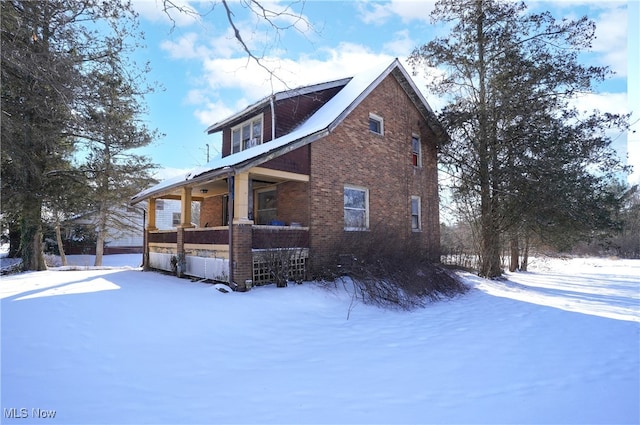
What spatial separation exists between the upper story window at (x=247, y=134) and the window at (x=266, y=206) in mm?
2301

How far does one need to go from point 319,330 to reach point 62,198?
13984 mm

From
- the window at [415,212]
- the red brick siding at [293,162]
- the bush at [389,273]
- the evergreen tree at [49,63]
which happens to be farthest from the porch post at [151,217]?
the window at [415,212]

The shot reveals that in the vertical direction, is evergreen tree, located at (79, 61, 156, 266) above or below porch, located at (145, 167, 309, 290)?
above

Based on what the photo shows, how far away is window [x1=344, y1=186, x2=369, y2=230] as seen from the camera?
12.2 metres

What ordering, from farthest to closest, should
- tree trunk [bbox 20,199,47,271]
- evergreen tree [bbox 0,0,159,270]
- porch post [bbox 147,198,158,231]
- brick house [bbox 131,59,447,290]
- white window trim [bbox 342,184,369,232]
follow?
tree trunk [bbox 20,199,47,271] < porch post [bbox 147,198,158,231] < white window trim [bbox 342,184,369,232] < brick house [bbox 131,59,447,290] < evergreen tree [bbox 0,0,159,270]

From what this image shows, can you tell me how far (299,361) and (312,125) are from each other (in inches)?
354

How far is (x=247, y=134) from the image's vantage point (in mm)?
15203

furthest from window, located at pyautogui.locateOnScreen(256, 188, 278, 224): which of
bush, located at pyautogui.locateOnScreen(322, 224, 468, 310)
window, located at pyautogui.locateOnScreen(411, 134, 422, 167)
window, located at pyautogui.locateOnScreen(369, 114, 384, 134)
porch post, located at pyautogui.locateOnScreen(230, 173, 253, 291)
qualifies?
window, located at pyautogui.locateOnScreen(411, 134, 422, 167)

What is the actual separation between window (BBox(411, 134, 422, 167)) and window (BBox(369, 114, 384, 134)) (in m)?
2.27

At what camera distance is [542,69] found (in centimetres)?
1423

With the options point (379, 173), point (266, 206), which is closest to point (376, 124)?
point (379, 173)

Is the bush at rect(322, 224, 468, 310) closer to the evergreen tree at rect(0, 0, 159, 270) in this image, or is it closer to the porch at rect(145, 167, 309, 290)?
the porch at rect(145, 167, 309, 290)

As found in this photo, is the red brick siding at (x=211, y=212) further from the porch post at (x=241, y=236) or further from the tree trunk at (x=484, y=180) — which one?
the tree trunk at (x=484, y=180)

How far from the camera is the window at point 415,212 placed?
→ 15.2 m
